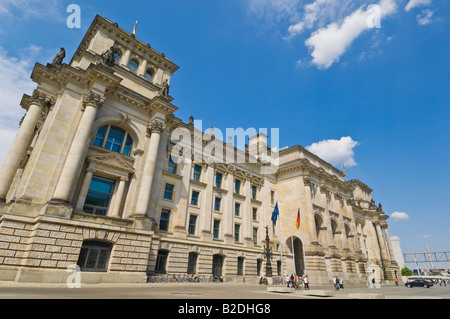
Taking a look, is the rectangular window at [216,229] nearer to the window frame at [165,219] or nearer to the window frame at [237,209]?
the window frame at [237,209]

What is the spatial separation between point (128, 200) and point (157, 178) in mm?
4234

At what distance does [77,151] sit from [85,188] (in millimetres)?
3529

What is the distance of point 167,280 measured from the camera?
23.2 metres

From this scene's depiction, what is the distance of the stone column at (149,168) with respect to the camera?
22.7 m

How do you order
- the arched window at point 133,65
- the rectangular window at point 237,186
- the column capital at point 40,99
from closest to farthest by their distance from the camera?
the column capital at point 40,99 → the arched window at point 133,65 → the rectangular window at point 237,186

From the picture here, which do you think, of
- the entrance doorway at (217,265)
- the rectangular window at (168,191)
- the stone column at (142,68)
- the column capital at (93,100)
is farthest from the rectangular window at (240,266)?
the stone column at (142,68)

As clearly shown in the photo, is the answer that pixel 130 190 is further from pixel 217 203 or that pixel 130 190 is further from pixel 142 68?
pixel 142 68

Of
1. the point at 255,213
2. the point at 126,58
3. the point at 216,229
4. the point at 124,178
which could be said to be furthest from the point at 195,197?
the point at 126,58

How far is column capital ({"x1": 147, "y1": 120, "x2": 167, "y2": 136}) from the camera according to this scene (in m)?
26.0

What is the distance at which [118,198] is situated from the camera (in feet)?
74.3

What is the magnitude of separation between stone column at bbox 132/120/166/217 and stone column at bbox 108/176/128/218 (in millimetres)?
1639

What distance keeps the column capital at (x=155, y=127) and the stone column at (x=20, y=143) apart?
31.3 ft
